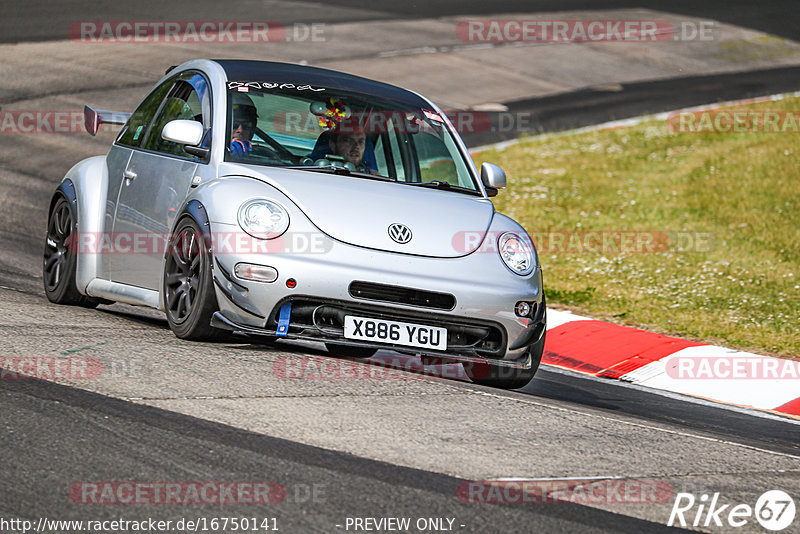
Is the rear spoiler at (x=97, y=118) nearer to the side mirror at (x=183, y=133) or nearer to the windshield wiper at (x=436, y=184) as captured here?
the side mirror at (x=183, y=133)

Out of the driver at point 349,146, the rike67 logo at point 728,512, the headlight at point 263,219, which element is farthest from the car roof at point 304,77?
the rike67 logo at point 728,512

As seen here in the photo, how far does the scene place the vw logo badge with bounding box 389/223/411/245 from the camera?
6.57 meters

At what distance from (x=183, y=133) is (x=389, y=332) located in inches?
66.1

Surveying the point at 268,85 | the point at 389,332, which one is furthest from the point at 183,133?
the point at 389,332

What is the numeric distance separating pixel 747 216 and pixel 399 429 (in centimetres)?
898

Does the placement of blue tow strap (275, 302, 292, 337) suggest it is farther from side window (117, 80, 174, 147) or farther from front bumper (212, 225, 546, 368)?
side window (117, 80, 174, 147)

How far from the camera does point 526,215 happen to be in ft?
44.4

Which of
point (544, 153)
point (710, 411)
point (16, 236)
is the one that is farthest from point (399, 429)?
point (544, 153)

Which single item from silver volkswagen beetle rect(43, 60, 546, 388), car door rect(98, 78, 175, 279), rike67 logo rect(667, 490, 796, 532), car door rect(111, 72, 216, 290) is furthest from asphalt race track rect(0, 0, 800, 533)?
car door rect(98, 78, 175, 279)

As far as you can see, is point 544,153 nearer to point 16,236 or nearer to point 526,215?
point 526,215

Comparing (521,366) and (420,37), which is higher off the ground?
(420,37)

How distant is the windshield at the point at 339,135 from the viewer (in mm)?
7254

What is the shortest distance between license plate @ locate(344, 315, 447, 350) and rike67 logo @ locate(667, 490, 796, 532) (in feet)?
6.41

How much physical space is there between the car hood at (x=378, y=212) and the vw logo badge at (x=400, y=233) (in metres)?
0.02
